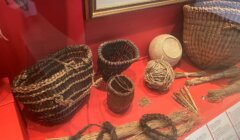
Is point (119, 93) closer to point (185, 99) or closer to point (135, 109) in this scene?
point (135, 109)

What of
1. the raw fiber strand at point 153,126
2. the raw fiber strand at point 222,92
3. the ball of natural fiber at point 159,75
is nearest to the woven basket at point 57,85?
the raw fiber strand at point 153,126

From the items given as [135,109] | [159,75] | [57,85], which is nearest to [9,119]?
[57,85]

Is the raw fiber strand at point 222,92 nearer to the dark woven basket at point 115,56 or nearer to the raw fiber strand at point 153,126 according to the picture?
the raw fiber strand at point 153,126

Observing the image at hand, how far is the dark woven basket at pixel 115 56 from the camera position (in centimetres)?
96

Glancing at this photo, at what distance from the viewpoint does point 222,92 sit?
105 centimetres

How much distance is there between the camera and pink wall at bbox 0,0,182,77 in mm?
836

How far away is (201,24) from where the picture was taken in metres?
1.08

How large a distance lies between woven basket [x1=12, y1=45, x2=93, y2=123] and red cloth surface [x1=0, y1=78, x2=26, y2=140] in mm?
35

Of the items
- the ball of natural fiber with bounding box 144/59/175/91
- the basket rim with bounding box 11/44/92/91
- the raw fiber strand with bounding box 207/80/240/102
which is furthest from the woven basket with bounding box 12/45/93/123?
the raw fiber strand with bounding box 207/80/240/102

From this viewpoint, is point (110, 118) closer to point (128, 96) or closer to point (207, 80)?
point (128, 96)

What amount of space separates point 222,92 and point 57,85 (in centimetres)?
64

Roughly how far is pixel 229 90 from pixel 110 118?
0.49 meters

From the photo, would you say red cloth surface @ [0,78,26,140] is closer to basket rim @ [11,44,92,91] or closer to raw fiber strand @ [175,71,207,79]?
basket rim @ [11,44,92,91]

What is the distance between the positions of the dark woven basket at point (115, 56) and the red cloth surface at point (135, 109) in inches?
4.0
